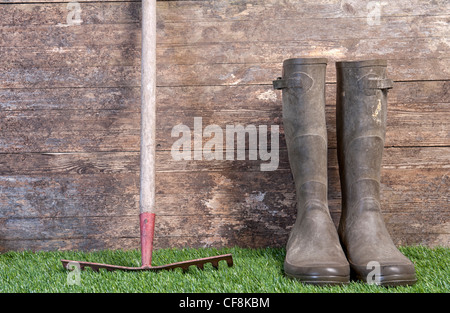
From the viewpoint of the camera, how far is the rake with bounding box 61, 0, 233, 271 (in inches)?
45.9

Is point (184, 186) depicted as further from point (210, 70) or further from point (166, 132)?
point (210, 70)

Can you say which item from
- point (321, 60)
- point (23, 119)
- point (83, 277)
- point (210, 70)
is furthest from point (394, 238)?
point (23, 119)

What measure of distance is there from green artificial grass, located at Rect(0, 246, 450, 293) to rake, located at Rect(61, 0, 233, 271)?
31mm

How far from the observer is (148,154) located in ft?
4.21

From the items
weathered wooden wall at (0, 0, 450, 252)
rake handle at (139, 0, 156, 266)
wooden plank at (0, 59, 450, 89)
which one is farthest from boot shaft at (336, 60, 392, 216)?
rake handle at (139, 0, 156, 266)

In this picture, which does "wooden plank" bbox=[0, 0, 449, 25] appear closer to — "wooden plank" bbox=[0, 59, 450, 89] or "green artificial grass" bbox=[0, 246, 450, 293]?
"wooden plank" bbox=[0, 59, 450, 89]

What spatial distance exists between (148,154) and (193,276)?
1.23 feet

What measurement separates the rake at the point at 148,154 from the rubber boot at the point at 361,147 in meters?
0.35

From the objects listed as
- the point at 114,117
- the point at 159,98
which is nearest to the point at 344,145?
the point at 159,98

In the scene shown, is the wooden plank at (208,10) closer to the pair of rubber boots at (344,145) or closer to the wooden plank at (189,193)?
the pair of rubber boots at (344,145)

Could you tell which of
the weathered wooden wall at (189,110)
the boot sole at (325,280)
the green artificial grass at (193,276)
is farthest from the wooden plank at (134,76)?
the boot sole at (325,280)

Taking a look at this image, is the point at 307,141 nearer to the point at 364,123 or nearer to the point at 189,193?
the point at 364,123

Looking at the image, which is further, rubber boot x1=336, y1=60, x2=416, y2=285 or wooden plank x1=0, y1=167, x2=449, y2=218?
wooden plank x1=0, y1=167, x2=449, y2=218
